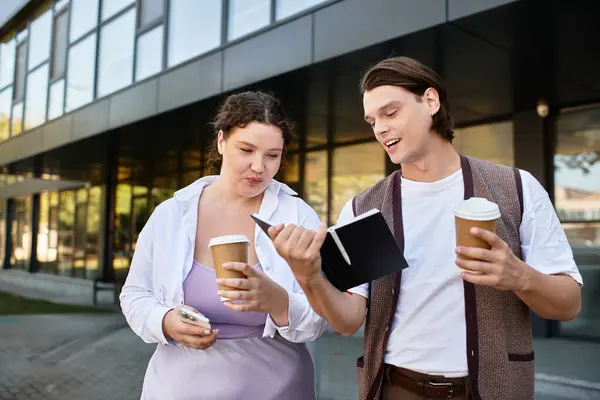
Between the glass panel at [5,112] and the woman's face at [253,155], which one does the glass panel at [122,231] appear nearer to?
the glass panel at [5,112]

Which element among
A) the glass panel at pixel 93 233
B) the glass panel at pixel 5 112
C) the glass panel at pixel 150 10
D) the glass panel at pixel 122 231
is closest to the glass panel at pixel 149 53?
the glass panel at pixel 150 10

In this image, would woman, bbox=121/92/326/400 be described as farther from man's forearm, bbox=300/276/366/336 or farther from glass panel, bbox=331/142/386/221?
glass panel, bbox=331/142/386/221

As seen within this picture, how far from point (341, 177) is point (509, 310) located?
343 inches

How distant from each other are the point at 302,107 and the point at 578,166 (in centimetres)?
403

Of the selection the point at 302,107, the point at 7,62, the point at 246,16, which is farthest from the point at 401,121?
the point at 7,62

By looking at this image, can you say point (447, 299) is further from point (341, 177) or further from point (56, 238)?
point (56, 238)

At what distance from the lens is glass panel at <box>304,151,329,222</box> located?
10.5 m

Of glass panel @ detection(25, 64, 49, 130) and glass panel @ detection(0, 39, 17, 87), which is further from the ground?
glass panel @ detection(0, 39, 17, 87)

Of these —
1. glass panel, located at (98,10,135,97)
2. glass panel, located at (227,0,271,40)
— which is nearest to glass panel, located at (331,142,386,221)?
glass panel, located at (227,0,271,40)

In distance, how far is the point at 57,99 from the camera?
14711mm

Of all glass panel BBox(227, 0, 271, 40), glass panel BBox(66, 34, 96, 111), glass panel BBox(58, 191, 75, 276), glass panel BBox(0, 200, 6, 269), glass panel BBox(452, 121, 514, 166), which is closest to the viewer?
glass panel BBox(227, 0, 271, 40)

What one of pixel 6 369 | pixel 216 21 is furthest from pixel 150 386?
pixel 216 21

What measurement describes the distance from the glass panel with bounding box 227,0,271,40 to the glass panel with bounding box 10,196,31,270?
56.0 ft

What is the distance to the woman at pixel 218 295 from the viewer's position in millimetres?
1757
